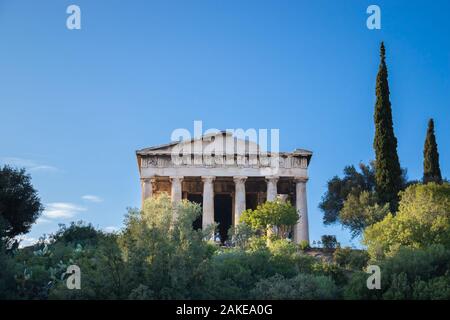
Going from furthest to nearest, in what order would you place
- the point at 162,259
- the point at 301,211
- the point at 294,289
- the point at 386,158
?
1. the point at 301,211
2. the point at 386,158
3. the point at 294,289
4. the point at 162,259

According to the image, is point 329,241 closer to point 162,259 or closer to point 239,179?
point 239,179

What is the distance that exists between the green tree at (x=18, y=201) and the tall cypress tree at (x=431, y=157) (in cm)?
3080

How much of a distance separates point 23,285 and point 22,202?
17.2 meters

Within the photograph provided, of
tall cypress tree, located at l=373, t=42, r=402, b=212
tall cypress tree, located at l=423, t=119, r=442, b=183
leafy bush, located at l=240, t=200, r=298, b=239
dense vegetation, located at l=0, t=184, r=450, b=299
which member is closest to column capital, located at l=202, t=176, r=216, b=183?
leafy bush, located at l=240, t=200, r=298, b=239

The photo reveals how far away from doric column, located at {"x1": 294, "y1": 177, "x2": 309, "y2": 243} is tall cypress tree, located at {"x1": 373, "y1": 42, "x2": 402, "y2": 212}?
6544 millimetres

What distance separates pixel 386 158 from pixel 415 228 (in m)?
15.9

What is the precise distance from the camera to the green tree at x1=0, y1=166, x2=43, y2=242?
4256 cm

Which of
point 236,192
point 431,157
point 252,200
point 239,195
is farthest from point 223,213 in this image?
point 431,157

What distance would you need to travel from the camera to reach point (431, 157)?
5716 centimetres

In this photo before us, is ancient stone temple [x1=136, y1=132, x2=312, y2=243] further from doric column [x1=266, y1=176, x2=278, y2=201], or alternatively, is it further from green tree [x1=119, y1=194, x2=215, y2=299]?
green tree [x1=119, y1=194, x2=215, y2=299]

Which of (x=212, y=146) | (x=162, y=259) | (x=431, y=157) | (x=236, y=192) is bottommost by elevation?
(x=162, y=259)
